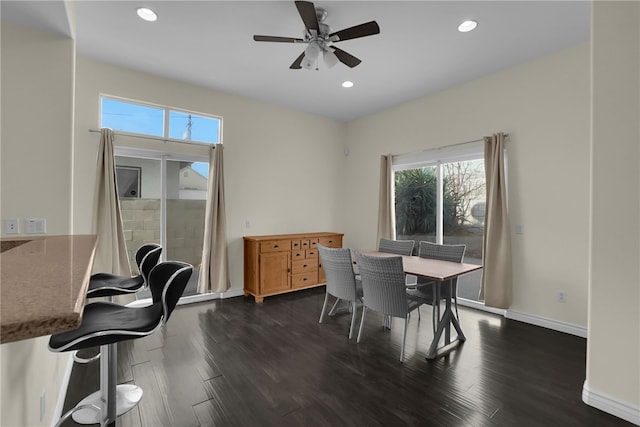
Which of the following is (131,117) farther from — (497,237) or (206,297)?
(497,237)

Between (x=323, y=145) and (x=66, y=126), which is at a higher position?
(x=323, y=145)

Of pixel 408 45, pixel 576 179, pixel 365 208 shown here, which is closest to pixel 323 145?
pixel 365 208

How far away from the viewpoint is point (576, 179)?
123 inches

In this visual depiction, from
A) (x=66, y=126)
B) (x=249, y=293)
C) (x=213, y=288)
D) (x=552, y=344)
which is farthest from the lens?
(x=249, y=293)

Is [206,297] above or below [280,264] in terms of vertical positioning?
below

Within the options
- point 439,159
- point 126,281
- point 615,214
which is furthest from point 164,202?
point 615,214

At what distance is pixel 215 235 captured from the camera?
4137 millimetres

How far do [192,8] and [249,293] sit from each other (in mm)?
3555

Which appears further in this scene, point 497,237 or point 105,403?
point 497,237

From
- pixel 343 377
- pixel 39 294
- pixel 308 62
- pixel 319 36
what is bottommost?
pixel 343 377

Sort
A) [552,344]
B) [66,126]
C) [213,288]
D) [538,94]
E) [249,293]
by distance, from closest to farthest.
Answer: [66,126]
[552,344]
[538,94]
[213,288]
[249,293]

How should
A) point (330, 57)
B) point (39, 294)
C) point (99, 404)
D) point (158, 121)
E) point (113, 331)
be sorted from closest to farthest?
point (39, 294), point (113, 331), point (99, 404), point (330, 57), point (158, 121)

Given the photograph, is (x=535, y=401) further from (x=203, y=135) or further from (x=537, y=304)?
(x=203, y=135)

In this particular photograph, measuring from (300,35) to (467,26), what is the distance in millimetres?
1607
